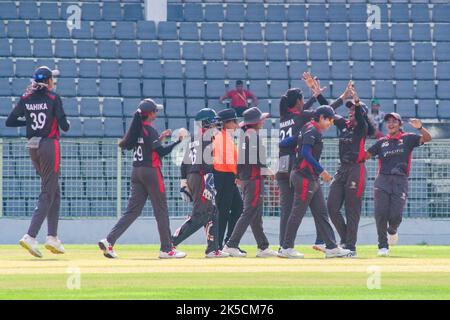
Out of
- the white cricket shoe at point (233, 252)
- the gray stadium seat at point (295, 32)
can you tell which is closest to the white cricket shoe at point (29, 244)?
the white cricket shoe at point (233, 252)

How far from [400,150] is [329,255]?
2.28 metres

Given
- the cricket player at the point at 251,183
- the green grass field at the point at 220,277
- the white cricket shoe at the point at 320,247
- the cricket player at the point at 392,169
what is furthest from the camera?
the cricket player at the point at 392,169

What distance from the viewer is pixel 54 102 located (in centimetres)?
1450

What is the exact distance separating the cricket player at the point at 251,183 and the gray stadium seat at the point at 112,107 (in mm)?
10583

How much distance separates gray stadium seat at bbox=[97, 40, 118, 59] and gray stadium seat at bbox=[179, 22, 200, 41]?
65.7 inches

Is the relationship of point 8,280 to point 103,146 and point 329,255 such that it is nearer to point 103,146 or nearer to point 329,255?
point 329,255

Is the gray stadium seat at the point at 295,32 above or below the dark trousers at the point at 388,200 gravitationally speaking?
above

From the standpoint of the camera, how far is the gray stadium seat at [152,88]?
87.9 feet

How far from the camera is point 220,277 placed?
1138cm

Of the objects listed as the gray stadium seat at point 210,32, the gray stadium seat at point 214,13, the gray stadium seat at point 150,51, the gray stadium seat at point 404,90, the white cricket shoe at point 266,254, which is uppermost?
the gray stadium seat at point 214,13

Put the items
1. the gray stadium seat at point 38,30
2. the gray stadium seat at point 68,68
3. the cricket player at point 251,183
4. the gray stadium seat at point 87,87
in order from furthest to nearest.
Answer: the gray stadium seat at point 38,30
the gray stadium seat at point 68,68
the gray stadium seat at point 87,87
the cricket player at point 251,183

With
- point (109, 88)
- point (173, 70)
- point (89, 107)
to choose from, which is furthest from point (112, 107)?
point (173, 70)

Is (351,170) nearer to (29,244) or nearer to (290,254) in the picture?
(290,254)

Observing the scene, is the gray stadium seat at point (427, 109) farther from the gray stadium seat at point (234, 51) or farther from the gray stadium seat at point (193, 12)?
the gray stadium seat at point (193, 12)
